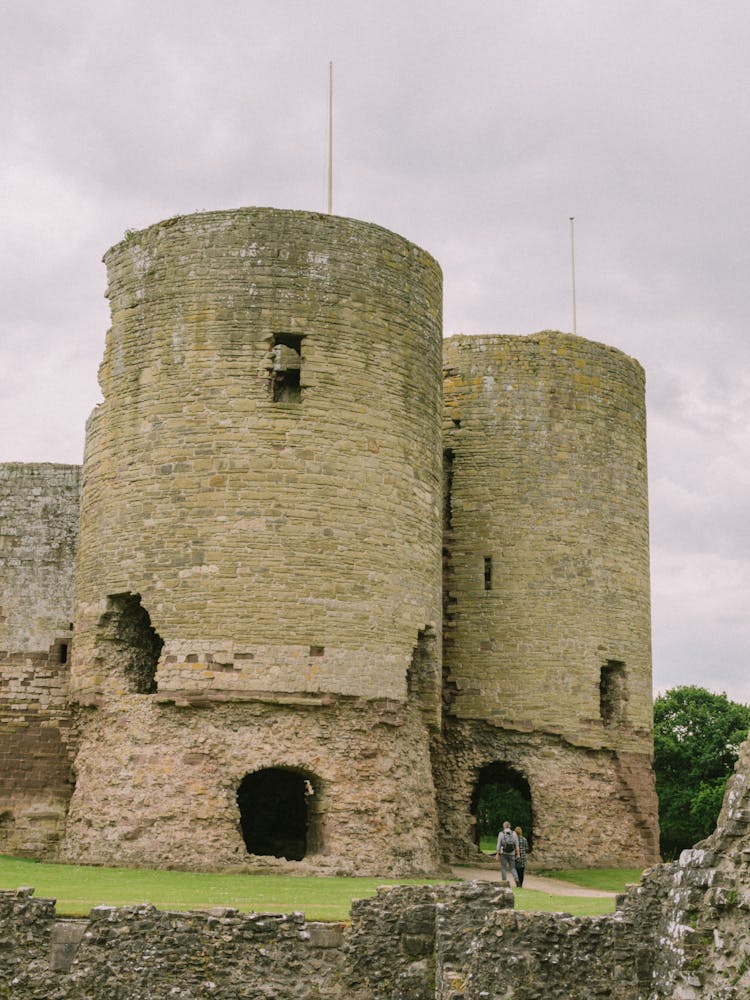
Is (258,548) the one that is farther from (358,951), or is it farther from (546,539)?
(358,951)

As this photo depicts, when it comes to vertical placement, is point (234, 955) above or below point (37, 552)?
below

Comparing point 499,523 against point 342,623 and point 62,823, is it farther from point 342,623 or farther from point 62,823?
point 62,823

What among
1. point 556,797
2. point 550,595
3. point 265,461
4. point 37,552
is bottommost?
point 556,797

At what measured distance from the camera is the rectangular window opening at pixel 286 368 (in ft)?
63.9

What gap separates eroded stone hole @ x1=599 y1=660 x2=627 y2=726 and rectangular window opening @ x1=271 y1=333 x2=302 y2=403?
8644 mm

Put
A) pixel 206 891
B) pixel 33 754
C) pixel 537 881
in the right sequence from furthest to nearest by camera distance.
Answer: pixel 33 754 < pixel 537 881 < pixel 206 891

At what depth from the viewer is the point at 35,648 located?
2259 cm

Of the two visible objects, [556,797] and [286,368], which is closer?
[286,368]

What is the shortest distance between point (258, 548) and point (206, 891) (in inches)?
208

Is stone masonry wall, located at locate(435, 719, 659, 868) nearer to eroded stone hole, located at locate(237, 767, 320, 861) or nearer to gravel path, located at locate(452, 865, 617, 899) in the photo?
gravel path, located at locate(452, 865, 617, 899)

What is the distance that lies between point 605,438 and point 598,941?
1600 cm

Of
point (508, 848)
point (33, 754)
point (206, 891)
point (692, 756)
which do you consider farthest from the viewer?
point (692, 756)

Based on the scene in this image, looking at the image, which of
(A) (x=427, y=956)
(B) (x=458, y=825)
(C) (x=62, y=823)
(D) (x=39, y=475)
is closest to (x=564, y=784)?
(B) (x=458, y=825)

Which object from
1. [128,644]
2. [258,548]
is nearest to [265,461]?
[258,548]
